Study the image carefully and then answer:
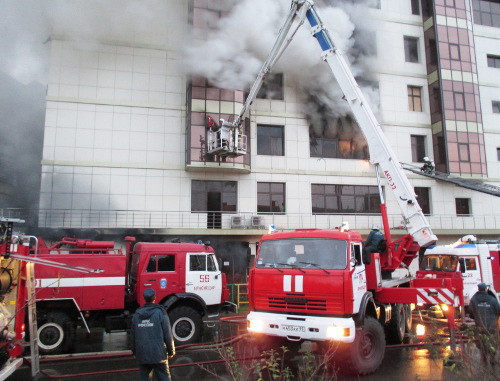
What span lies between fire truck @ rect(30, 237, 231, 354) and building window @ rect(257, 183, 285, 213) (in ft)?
32.9

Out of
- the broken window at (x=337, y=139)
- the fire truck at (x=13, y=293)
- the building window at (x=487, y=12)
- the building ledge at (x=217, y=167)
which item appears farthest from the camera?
the building window at (x=487, y=12)

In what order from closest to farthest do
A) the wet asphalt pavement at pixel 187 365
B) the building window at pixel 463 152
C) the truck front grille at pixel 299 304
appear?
1. the truck front grille at pixel 299 304
2. the wet asphalt pavement at pixel 187 365
3. the building window at pixel 463 152

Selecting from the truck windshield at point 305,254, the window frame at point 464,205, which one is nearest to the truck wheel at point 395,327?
the truck windshield at point 305,254

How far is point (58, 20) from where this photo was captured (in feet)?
61.1

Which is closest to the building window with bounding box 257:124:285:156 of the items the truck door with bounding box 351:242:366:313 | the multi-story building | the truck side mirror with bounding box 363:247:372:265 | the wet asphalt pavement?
the multi-story building

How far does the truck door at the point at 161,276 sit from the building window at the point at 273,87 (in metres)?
13.8

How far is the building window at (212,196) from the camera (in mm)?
20062

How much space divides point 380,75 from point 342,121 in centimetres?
429

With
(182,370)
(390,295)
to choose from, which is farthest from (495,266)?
(182,370)

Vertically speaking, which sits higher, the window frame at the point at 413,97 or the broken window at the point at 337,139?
the window frame at the point at 413,97

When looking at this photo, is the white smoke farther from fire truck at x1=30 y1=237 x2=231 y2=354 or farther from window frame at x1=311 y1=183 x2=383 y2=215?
fire truck at x1=30 y1=237 x2=231 y2=354

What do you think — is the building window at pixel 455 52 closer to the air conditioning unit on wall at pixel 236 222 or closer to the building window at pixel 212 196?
the building window at pixel 212 196

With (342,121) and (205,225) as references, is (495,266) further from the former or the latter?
(205,225)

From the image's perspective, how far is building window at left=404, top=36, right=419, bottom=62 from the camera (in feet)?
80.3
